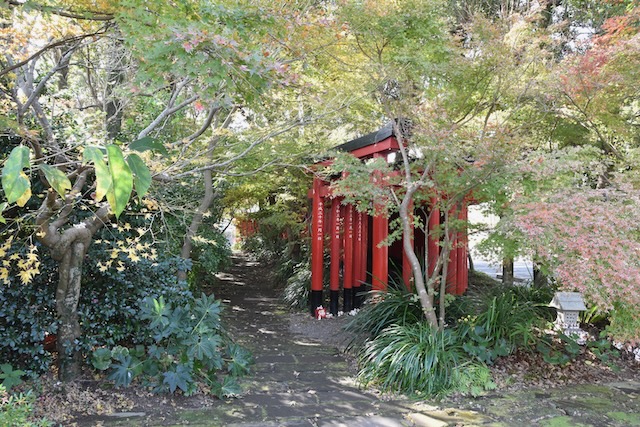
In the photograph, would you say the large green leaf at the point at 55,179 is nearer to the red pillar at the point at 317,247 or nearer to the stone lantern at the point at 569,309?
the stone lantern at the point at 569,309

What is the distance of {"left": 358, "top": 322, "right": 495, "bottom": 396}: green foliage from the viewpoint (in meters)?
4.85

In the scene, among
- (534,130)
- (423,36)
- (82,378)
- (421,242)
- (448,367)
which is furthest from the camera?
(421,242)

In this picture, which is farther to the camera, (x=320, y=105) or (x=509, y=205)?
(x=320, y=105)

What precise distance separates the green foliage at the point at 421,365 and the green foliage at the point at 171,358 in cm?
151

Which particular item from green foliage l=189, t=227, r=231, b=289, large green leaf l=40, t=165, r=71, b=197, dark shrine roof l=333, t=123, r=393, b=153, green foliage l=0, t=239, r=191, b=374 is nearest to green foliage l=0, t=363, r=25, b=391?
green foliage l=0, t=239, r=191, b=374

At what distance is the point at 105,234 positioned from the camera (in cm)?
510

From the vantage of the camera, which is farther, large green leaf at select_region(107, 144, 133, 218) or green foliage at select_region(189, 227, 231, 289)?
green foliage at select_region(189, 227, 231, 289)

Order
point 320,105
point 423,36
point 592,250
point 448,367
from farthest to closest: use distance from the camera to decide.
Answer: point 320,105 → point 423,36 → point 448,367 → point 592,250

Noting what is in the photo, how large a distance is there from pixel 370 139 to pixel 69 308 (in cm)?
449

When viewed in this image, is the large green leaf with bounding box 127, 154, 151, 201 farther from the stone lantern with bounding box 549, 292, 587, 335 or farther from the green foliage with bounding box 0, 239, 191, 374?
the stone lantern with bounding box 549, 292, 587, 335

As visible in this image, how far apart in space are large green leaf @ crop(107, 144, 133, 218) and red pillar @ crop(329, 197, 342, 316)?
8.11 meters

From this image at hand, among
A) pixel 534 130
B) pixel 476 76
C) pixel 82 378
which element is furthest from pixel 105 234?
pixel 534 130

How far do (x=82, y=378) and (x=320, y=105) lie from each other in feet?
13.8

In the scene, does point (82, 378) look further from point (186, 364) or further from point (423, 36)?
point (423, 36)
